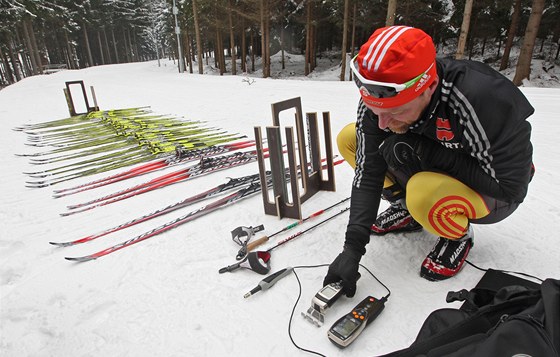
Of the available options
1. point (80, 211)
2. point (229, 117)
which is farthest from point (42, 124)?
point (80, 211)

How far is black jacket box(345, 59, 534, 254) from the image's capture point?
1.46m

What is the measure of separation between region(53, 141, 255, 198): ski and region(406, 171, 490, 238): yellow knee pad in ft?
9.90

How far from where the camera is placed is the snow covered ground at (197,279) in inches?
64.9

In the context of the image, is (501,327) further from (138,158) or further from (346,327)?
(138,158)

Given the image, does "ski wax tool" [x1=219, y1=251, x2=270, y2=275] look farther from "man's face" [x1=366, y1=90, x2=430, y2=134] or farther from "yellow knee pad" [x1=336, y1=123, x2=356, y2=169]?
"man's face" [x1=366, y1=90, x2=430, y2=134]

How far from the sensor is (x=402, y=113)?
1548 millimetres

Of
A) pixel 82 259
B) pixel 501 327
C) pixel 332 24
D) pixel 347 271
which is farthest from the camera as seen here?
pixel 332 24

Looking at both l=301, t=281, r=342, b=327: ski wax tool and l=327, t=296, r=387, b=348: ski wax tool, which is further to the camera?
l=301, t=281, r=342, b=327: ski wax tool

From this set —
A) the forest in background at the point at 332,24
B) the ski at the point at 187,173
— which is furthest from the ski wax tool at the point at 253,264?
the forest in background at the point at 332,24

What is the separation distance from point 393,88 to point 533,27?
12633 millimetres

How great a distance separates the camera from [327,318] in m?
1.73

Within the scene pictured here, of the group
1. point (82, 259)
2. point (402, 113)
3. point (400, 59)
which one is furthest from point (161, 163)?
point (400, 59)

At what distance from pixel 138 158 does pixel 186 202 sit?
1.92 meters

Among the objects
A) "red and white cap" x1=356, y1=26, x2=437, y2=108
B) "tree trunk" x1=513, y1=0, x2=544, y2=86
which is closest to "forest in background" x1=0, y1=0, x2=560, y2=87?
"tree trunk" x1=513, y1=0, x2=544, y2=86
